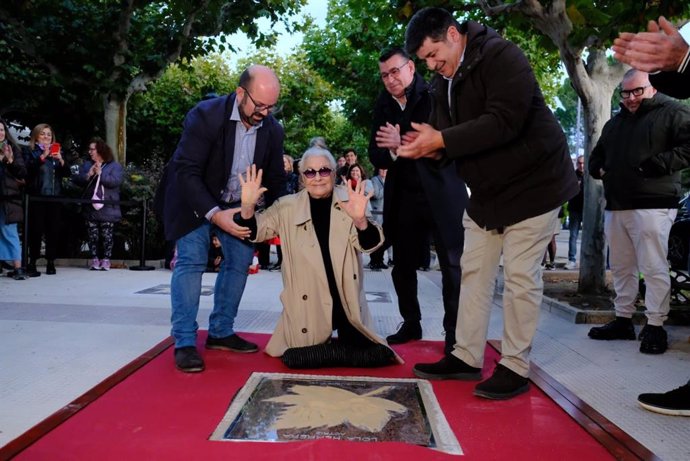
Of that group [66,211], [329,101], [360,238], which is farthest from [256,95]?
[329,101]

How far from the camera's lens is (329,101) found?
124 feet

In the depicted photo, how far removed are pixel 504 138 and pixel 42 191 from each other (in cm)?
766

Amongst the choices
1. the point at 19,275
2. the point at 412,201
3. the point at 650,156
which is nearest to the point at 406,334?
the point at 412,201

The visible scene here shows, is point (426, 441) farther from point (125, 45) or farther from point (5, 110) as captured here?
point (5, 110)

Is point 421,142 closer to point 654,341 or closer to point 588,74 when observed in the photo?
point 654,341

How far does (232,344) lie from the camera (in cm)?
Answer: 444

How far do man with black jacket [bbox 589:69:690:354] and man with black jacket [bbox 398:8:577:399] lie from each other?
4.92 feet

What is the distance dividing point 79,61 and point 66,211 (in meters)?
6.75

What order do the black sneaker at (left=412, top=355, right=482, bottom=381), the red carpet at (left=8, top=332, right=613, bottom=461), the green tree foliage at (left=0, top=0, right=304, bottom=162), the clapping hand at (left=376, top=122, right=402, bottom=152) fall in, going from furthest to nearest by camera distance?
the green tree foliage at (left=0, top=0, right=304, bottom=162) → the clapping hand at (left=376, top=122, right=402, bottom=152) → the black sneaker at (left=412, top=355, right=482, bottom=381) → the red carpet at (left=8, top=332, right=613, bottom=461)

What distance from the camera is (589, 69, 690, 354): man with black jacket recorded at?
472 centimetres

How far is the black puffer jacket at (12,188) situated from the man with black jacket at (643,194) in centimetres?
682

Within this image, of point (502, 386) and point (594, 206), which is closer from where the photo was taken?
point (502, 386)

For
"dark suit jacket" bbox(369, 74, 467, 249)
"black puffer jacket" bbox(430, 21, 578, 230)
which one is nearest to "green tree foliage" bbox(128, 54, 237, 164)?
"dark suit jacket" bbox(369, 74, 467, 249)

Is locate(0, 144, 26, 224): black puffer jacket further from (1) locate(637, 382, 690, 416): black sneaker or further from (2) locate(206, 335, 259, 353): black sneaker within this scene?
(1) locate(637, 382, 690, 416): black sneaker
